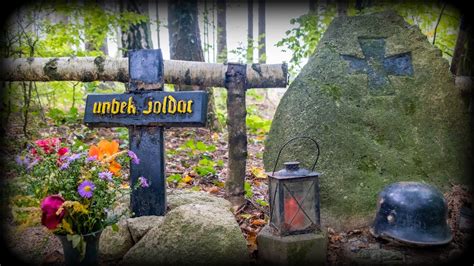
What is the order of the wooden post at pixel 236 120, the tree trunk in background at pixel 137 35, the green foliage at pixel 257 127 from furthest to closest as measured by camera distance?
the green foliage at pixel 257 127
the tree trunk in background at pixel 137 35
the wooden post at pixel 236 120

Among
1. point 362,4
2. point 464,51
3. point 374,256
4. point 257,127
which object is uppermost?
point 362,4

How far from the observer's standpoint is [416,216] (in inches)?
116

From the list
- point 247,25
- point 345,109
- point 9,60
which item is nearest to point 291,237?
point 345,109

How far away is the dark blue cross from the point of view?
3945mm

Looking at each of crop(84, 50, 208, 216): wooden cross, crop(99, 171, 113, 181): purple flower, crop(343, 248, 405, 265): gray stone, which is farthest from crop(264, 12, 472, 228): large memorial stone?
crop(99, 171, 113, 181): purple flower

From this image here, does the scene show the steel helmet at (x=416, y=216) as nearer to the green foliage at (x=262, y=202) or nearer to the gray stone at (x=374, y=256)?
the gray stone at (x=374, y=256)

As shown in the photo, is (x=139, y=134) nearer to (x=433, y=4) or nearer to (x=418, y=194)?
(x=418, y=194)

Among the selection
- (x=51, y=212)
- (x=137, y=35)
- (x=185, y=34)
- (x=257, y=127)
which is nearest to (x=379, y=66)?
(x=51, y=212)

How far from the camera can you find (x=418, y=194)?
299cm

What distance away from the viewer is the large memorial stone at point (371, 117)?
3.58 m

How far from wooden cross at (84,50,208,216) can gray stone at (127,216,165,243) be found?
212 millimetres

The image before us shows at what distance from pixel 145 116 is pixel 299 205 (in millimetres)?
1621

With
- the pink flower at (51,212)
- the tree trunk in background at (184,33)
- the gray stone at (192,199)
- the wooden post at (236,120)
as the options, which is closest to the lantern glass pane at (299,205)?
the gray stone at (192,199)

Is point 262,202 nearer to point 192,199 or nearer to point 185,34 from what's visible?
point 192,199
